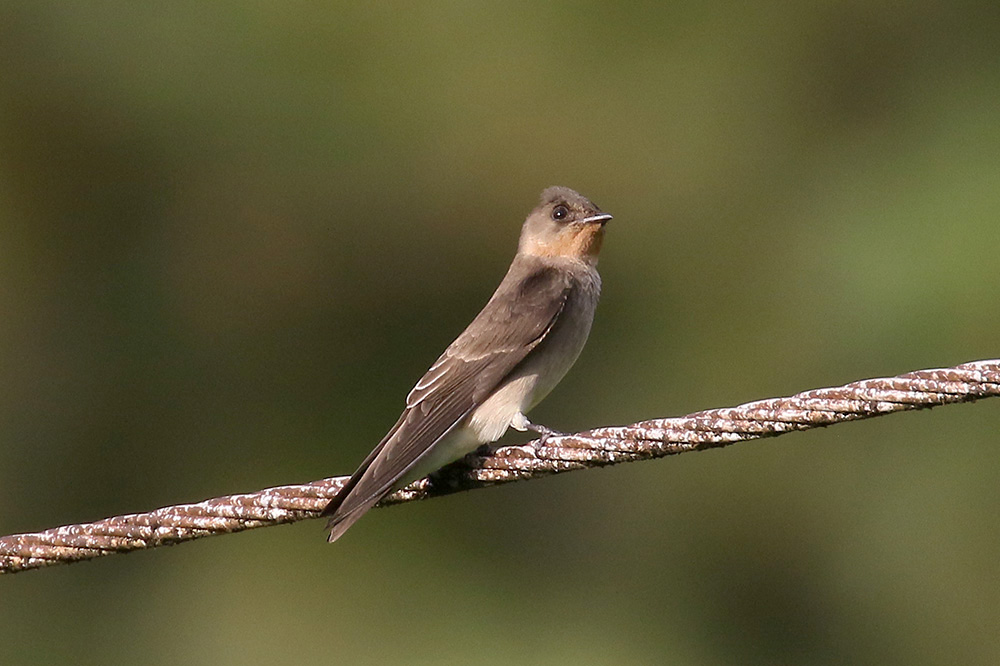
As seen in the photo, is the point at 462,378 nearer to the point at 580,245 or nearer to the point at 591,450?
the point at 580,245

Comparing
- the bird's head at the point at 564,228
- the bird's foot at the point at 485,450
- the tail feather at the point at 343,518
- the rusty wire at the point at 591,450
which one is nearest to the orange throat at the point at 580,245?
the bird's head at the point at 564,228

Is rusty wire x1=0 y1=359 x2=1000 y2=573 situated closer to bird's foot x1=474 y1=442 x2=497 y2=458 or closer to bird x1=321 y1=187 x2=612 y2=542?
bird x1=321 y1=187 x2=612 y2=542

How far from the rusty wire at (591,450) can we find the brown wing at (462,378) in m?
0.09

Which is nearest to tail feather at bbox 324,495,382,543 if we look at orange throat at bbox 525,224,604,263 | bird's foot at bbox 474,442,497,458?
bird's foot at bbox 474,442,497,458

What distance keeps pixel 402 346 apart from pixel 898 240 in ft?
10.2

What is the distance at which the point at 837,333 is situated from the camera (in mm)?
9516

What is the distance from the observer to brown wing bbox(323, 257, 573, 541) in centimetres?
383

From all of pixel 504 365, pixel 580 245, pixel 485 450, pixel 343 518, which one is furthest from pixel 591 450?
pixel 580 245

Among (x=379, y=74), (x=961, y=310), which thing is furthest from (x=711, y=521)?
(x=379, y=74)

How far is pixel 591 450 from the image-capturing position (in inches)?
140

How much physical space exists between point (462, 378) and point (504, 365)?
0.13 meters

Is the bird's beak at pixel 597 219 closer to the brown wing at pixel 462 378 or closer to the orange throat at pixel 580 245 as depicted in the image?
the orange throat at pixel 580 245

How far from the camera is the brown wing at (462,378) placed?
3830 mm

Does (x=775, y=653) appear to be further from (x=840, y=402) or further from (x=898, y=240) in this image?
(x=840, y=402)
